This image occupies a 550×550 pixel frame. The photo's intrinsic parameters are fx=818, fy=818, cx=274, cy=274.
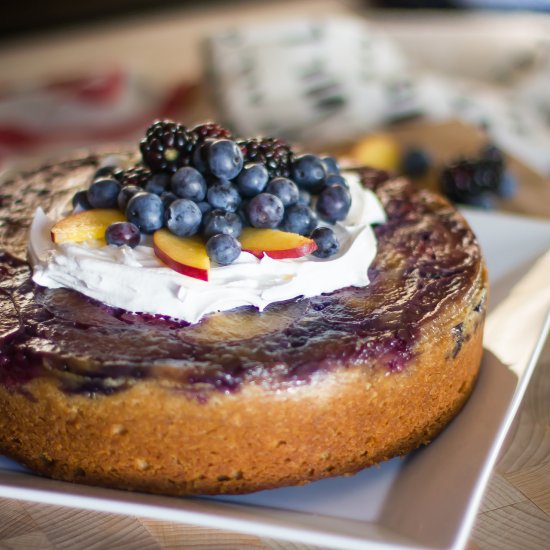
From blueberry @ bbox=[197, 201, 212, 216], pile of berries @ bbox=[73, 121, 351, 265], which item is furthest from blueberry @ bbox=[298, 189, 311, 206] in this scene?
blueberry @ bbox=[197, 201, 212, 216]

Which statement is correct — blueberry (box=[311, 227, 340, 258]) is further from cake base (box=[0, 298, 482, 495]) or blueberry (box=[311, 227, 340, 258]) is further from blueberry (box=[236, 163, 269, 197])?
cake base (box=[0, 298, 482, 495])

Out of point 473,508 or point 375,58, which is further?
point 375,58

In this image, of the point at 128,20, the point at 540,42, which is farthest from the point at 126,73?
the point at 540,42

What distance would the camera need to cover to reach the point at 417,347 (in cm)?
161

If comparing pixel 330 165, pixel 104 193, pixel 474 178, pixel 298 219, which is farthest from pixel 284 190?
pixel 474 178

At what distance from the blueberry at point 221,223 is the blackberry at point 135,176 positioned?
0.21 m

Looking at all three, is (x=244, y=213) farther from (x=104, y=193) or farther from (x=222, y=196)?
(x=104, y=193)

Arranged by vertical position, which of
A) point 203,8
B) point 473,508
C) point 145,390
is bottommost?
point 203,8

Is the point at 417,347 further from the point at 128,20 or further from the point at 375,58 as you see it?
the point at 128,20

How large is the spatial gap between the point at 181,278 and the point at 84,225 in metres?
0.29

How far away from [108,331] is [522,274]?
1.25 m

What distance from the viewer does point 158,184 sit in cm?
177

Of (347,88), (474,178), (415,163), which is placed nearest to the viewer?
(474,178)

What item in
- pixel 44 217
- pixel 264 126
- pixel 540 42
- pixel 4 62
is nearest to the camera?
pixel 44 217
